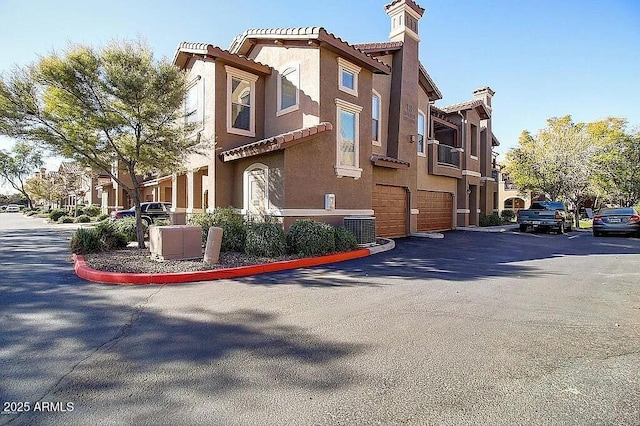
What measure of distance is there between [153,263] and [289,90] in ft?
26.2

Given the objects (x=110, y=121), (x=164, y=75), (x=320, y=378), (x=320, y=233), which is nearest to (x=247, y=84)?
(x=164, y=75)

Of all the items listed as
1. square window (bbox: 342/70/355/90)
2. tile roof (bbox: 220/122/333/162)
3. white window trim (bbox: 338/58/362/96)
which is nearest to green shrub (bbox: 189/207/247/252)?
tile roof (bbox: 220/122/333/162)

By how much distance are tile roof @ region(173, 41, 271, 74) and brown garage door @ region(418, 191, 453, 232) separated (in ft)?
34.0

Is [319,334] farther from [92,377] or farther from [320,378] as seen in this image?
[92,377]

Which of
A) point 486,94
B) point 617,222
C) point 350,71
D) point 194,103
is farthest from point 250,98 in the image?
point 617,222

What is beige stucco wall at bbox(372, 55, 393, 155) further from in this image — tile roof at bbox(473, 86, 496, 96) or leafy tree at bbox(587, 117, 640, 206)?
leafy tree at bbox(587, 117, 640, 206)

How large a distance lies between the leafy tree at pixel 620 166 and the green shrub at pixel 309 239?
24350 millimetres

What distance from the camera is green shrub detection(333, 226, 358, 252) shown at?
10.8 m

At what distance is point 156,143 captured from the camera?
10.6 m

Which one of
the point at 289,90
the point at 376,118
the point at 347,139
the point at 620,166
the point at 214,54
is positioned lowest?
the point at 347,139

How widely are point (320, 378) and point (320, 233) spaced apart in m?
6.84

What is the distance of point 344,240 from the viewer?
35.5 feet

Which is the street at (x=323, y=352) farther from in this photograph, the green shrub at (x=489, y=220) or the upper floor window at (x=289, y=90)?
the green shrub at (x=489, y=220)

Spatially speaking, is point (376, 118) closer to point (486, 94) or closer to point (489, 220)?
point (489, 220)
